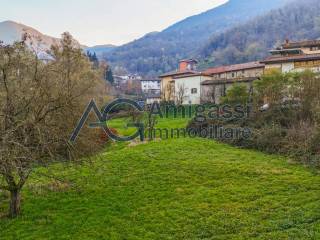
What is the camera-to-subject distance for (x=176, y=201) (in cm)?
1080

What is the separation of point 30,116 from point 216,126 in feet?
45.0

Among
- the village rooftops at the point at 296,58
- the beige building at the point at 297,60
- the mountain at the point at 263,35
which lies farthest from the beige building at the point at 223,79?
the mountain at the point at 263,35

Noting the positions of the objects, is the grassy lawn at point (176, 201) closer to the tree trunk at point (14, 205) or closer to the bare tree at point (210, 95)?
the tree trunk at point (14, 205)

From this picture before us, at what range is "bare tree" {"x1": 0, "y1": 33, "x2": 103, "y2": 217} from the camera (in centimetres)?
935

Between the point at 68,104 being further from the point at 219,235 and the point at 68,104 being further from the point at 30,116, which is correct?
the point at 219,235

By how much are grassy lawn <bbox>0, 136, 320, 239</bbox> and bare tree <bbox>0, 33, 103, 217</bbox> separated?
4.91 feet

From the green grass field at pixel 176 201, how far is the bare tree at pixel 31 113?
1092 millimetres

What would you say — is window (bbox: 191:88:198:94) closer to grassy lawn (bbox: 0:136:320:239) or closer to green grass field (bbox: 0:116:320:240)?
green grass field (bbox: 0:116:320:240)

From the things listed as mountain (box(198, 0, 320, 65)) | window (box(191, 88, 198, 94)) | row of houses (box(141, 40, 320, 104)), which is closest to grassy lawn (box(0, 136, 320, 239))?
row of houses (box(141, 40, 320, 104))

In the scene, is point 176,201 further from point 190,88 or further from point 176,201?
point 190,88

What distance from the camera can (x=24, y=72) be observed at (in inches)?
400

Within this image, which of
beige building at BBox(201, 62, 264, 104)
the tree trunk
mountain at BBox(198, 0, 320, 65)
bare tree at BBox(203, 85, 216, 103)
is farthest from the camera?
mountain at BBox(198, 0, 320, 65)

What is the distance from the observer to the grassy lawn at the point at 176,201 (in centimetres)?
898

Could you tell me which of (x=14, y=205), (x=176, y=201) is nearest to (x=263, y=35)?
(x=176, y=201)
